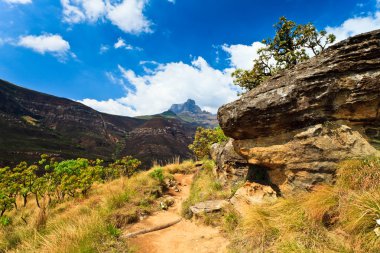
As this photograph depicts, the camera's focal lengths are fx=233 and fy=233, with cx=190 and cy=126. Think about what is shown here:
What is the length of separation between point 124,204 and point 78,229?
3410 mm

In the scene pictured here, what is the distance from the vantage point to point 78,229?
7348mm

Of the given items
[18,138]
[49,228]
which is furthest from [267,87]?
[18,138]

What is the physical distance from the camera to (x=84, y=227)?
7465mm

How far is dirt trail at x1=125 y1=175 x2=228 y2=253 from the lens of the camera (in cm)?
718

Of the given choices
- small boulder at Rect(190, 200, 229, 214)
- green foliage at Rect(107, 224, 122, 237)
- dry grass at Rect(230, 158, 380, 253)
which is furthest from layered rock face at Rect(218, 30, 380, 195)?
green foliage at Rect(107, 224, 122, 237)

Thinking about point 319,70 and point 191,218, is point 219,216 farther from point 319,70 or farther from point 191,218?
point 319,70

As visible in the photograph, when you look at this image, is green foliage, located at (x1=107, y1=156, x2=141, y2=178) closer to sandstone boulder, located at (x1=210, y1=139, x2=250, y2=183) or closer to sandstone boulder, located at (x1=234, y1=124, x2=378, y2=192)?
sandstone boulder, located at (x1=210, y1=139, x2=250, y2=183)

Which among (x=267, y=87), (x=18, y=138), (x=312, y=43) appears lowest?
(x=18, y=138)

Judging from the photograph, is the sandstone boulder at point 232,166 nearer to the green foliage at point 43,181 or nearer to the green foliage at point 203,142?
the green foliage at point 43,181

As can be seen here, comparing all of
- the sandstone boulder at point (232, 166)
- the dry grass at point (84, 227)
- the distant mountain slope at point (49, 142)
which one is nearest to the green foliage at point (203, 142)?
the sandstone boulder at point (232, 166)

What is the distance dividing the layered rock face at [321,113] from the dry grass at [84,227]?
5.93 metres

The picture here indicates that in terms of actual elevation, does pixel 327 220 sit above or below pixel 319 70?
below

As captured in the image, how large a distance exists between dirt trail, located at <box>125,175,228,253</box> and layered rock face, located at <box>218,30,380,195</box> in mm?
3116

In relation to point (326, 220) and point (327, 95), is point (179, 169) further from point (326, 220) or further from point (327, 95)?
point (326, 220)
